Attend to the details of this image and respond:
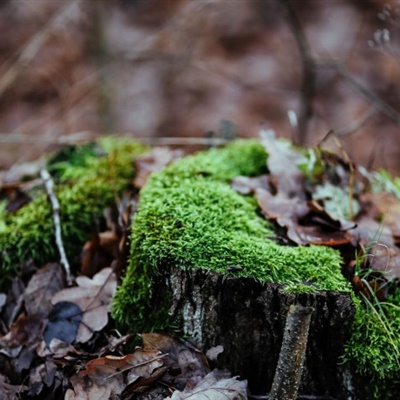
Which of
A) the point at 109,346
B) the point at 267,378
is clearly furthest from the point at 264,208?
the point at 109,346

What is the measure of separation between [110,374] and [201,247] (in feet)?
1.98

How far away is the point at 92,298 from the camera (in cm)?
230

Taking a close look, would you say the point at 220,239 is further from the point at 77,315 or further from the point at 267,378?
the point at 77,315

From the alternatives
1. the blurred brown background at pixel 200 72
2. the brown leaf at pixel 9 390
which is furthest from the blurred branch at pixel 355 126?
the brown leaf at pixel 9 390

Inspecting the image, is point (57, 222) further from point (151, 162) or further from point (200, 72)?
point (200, 72)

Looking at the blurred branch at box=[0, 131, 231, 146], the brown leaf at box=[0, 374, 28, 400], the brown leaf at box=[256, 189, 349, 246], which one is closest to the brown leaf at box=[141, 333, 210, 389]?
the brown leaf at box=[0, 374, 28, 400]

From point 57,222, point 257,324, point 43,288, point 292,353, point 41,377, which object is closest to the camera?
point 292,353

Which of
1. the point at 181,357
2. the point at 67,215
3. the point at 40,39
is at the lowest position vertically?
the point at 181,357

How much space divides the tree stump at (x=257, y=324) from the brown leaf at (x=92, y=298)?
1.10 feet

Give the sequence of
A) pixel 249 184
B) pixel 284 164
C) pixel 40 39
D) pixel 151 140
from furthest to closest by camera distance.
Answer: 1. pixel 40 39
2. pixel 151 140
3. pixel 284 164
4. pixel 249 184

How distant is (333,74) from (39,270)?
622 cm

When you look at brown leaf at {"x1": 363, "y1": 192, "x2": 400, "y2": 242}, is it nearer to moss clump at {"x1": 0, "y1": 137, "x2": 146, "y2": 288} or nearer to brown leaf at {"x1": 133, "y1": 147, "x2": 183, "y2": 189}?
brown leaf at {"x1": 133, "y1": 147, "x2": 183, "y2": 189}

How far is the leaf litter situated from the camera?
1.93m

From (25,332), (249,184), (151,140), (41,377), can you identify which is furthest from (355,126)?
(41,377)
